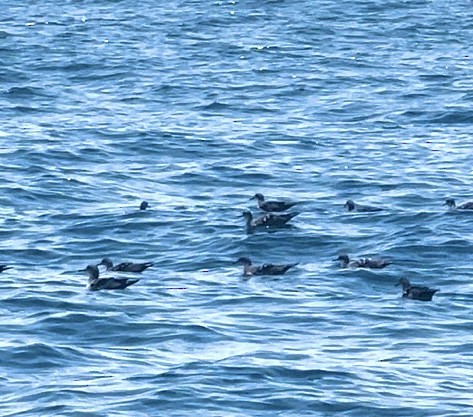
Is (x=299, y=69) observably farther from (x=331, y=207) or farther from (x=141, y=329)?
(x=141, y=329)

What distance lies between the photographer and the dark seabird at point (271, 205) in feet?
112

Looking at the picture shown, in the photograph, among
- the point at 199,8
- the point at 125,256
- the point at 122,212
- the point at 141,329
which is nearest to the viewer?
the point at 141,329

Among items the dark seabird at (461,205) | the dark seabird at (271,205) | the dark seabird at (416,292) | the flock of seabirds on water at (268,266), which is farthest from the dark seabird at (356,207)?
the dark seabird at (416,292)

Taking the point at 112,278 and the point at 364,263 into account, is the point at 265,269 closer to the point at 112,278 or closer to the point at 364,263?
the point at 364,263

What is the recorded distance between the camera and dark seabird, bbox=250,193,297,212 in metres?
34.0

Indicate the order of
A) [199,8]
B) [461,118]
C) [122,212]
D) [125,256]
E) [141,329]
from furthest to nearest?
[199,8] < [461,118] < [122,212] < [125,256] < [141,329]

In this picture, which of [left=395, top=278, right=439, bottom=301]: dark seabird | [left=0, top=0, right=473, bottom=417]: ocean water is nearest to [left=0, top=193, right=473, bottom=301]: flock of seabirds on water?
[left=395, top=278, right=439, bottom=301]: dark seabird

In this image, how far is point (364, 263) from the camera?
29.4 meters

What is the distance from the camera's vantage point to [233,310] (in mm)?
27250

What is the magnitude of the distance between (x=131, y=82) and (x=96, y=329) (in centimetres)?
2590

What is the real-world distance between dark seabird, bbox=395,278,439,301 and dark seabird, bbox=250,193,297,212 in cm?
610

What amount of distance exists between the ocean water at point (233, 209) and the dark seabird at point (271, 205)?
0.49 metres

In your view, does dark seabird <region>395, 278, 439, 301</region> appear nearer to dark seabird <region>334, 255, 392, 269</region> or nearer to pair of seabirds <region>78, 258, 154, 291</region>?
dark seabird <region>334, 255, 392, 269</region>

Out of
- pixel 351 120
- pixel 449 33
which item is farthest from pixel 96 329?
pixel 449 33
